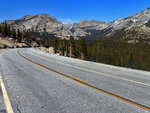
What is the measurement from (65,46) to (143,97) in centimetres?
10121

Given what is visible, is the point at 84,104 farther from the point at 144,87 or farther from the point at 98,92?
the point at 144,87

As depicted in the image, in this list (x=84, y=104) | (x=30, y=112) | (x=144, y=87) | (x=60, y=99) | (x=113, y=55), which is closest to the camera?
(x=30, y=112)

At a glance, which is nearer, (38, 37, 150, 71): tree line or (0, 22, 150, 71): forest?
(38, 37, 150, 71): tree line

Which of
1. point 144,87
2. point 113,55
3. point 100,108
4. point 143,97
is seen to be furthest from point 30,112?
point 113,55

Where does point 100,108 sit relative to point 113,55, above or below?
above

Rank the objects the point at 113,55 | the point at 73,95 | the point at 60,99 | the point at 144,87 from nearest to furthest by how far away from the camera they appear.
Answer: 1. the point at 60,99
2. the point at 73,95
3. the point at 144,87
4. the point at 113,55

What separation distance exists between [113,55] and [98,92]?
323 ft

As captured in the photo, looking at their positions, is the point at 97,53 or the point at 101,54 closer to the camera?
the point at 101,54

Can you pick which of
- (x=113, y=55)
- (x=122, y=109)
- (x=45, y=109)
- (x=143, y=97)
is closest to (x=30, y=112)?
(x=45, y=109)

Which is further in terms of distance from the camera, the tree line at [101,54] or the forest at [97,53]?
the forest at [97,53]

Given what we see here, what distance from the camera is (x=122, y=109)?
4.21 m

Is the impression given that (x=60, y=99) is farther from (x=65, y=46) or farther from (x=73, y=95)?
(x=65, y=46)

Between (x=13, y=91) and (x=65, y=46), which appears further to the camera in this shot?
(x=65, y=46)

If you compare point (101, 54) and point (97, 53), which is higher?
point (97, 53)
